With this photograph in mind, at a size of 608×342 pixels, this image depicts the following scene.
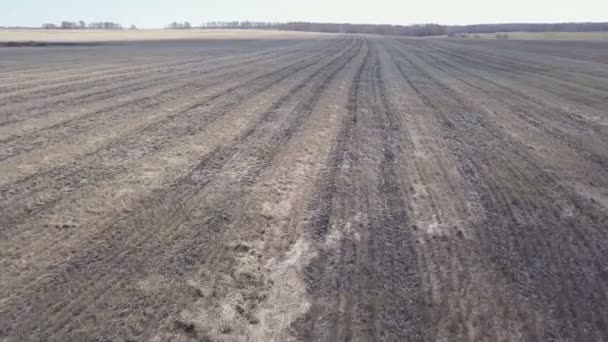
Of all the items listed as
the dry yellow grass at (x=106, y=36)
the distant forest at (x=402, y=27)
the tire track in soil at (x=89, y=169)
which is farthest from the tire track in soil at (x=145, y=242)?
the distant forest at (x=402, y=27)

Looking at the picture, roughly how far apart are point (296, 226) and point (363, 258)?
0.78 metres

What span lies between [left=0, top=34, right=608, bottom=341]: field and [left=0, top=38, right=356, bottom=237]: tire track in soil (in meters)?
0.03

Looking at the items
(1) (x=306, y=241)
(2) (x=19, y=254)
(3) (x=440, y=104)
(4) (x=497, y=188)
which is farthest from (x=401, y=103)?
(2) (x=19, y=254)

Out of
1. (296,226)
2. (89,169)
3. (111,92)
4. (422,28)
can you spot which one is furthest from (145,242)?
(422,28)

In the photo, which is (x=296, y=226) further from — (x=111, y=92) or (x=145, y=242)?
(x=111, y=92)

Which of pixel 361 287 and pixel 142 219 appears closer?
pixel 361 287

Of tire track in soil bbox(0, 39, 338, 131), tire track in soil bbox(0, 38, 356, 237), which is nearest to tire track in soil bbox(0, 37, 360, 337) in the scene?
tire track in soil bbox(0, 38, 356, 237)

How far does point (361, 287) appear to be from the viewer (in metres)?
2.83

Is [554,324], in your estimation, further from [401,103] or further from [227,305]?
[401,103]

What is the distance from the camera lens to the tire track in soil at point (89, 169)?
3.73 meters

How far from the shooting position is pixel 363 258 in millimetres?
3172

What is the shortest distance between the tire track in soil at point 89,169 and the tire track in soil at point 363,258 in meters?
2.67

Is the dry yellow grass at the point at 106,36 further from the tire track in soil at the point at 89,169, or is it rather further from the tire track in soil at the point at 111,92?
the tire track in soil at the point at 89,169

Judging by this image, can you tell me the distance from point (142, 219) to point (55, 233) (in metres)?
0.71
